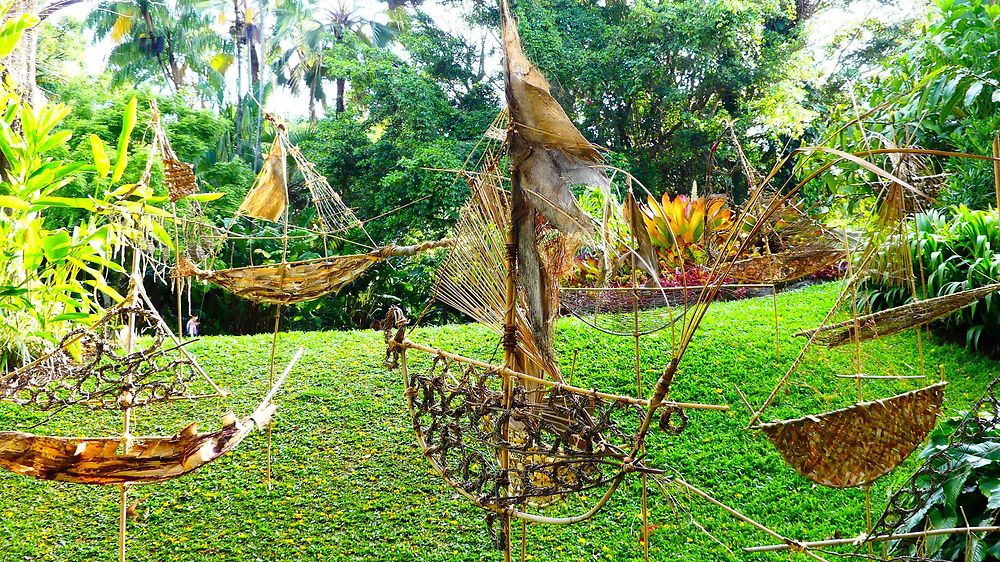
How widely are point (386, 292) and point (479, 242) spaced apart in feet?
13.5

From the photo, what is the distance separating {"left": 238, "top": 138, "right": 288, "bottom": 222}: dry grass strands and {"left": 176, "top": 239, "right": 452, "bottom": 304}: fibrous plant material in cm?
20

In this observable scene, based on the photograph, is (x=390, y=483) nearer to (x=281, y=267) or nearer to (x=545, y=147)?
(x=281, y=267)

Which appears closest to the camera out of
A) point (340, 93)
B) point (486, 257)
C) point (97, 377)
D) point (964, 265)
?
point (486, 257)

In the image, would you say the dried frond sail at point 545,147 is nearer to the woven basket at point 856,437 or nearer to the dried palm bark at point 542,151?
the dried palm bark at point 542,151

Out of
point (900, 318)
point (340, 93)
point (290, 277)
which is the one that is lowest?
point (900, 318)

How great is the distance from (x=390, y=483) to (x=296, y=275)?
1.31 meters

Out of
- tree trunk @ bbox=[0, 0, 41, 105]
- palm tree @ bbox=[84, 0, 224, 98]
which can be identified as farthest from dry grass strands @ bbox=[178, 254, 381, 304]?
palm tree @ bbox=[84, 0, 224, 98]

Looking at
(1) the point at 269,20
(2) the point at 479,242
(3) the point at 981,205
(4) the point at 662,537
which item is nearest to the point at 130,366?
(2) the point at 479,242

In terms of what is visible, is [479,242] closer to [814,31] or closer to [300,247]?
[300,247]

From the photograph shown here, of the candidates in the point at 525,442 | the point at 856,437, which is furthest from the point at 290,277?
the point at 856,437

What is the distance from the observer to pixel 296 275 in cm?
194

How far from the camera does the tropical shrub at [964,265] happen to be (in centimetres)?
347

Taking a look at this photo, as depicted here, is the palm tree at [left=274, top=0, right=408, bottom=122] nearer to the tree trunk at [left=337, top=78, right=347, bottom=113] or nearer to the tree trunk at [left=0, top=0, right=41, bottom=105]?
the tree trunk at [left=337, top=78, right=347, bottom=113]

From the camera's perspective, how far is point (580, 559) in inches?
98.5
